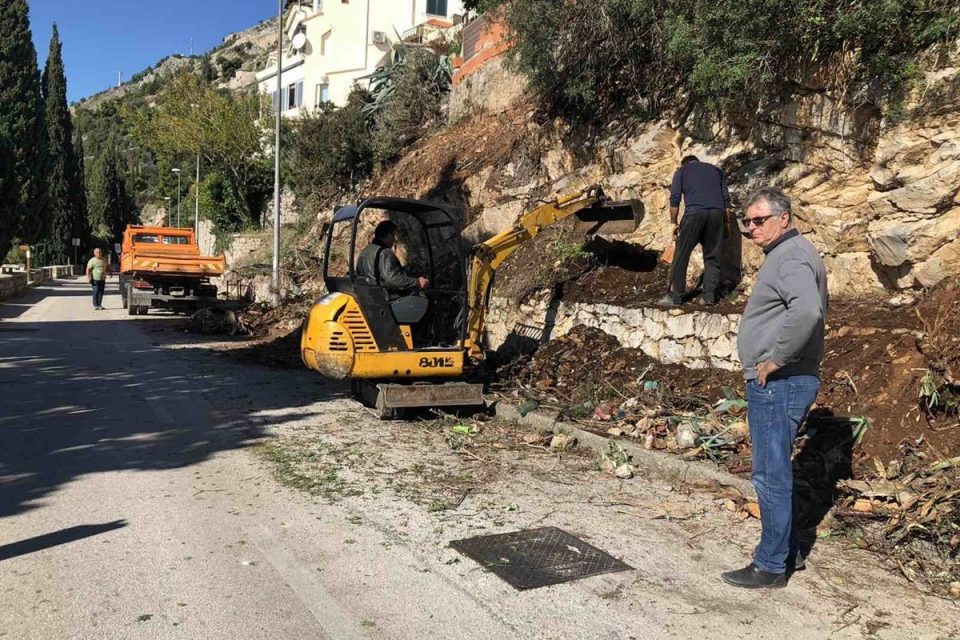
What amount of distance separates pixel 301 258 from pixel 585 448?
17.4m

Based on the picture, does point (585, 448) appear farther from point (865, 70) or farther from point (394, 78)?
point (394, 78)

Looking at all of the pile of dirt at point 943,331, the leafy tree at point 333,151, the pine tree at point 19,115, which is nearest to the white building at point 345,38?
the pine tree at point 19,115

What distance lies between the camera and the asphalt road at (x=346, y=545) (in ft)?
12.3

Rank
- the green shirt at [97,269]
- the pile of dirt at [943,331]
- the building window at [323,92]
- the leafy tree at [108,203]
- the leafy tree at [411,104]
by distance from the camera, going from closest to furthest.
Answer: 1. the pile of dirt at [943,331]
2. the leafy tree at [411,104]
3. the green shirt at [97,269]
4. the building window at [323,92]
5. the leafy tree at [108,203]

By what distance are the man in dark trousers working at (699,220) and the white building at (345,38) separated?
32.3 meters

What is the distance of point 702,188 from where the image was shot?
8.79 meters

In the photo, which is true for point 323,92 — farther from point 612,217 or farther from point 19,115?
point 612,217

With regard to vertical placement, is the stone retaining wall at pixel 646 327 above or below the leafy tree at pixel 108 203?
below

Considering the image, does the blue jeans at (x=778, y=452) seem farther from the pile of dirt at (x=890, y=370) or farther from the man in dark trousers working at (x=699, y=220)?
the man in dark trousers working at (x=699, y=220)

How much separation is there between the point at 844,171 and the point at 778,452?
231 inches

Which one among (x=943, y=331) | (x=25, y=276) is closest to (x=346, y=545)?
(x=943, y=331)

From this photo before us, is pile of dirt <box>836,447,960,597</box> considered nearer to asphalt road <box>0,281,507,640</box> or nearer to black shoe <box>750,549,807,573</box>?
black shoe <box>750,549,807,573</box>

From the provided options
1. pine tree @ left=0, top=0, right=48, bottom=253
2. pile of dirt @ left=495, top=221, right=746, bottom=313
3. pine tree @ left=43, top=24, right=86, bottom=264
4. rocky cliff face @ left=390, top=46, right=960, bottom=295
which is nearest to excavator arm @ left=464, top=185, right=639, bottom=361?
pile of dirt @ left=495, top=221, right=746, bottom=313

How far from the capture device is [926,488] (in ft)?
16.6
